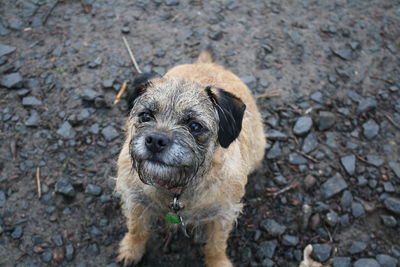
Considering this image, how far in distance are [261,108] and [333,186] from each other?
1546mm

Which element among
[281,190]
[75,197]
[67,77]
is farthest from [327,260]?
[67,77]

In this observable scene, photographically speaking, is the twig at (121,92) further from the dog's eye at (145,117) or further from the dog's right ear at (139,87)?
the dog's eye at (145,117)

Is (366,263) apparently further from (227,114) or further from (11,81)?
(11,81)

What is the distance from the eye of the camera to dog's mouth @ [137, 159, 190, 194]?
2.90m

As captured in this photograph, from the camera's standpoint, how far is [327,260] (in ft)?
14.0

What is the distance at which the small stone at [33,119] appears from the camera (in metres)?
4.83

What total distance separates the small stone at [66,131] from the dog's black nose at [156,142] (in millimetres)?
2381

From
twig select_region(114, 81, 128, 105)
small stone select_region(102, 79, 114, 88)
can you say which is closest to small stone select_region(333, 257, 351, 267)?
twig select_region(114, 81, 128, 105)

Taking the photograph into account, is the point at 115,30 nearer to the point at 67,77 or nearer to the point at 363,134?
the point at 67,77

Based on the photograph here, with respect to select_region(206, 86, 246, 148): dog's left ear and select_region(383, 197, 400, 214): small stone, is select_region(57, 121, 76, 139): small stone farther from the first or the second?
select_region(383, 197, 400, 214): small stone

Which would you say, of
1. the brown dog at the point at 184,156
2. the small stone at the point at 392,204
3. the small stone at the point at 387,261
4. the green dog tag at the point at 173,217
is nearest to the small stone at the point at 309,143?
the small stone at the point at 392,204

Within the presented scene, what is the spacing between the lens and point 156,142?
2793 millimetres

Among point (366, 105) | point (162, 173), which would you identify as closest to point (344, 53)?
point (366, 105)

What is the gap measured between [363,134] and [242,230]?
7.67 feet
